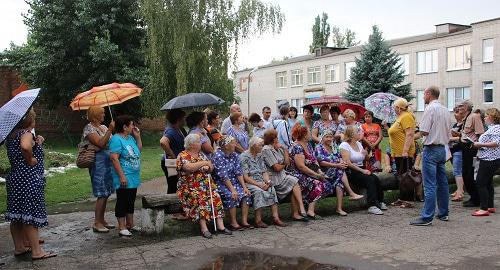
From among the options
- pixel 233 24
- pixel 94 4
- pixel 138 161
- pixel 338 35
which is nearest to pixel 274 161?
pixel 138 161

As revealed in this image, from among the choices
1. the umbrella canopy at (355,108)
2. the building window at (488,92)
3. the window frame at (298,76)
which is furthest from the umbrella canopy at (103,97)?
the window frame at (298,76)

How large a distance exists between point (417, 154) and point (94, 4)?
20584 millimetres

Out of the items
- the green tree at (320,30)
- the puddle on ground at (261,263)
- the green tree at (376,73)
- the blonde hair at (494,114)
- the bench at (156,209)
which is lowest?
the puddle on ground at (261,263)

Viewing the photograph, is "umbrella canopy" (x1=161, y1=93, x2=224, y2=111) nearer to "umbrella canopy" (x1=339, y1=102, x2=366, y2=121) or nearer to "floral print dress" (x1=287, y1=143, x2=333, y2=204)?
"floral print dress" (x1=287, y1=143, x2=333, y2=204)

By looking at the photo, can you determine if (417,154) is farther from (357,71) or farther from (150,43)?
(357,71)

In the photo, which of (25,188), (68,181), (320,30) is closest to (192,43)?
(68,181)

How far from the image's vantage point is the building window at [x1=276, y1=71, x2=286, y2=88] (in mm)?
54406

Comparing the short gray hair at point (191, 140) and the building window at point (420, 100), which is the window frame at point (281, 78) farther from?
the short gray hair at point (191, 140)

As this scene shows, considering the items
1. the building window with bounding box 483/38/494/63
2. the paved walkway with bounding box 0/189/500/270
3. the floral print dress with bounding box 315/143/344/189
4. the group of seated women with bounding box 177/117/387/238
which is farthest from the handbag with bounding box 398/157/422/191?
the building window with bounding box 483/38/494/63

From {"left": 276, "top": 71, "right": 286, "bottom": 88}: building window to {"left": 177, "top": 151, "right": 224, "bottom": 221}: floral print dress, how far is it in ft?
157

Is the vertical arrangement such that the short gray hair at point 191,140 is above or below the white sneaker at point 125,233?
above

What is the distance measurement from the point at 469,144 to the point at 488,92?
29.6 m

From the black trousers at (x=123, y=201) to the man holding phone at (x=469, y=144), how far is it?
587cm

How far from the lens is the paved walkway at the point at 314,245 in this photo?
5.73 meters
